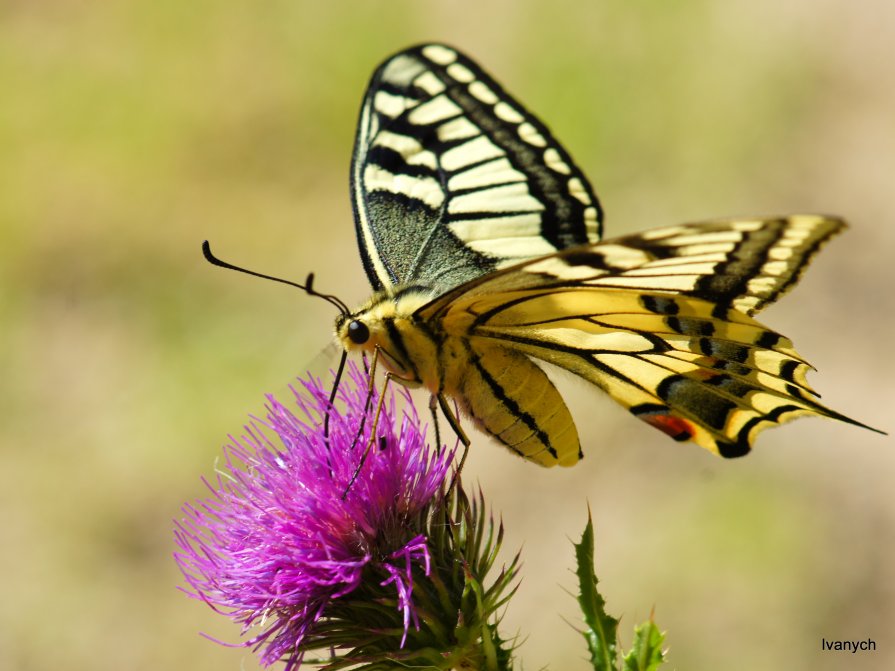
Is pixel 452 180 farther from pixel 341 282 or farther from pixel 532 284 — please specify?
pixel 341 282

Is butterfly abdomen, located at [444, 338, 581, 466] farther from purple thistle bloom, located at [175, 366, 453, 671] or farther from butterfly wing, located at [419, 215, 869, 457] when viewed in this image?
purple thistle bloom, located at [175, 366, 453, 671]

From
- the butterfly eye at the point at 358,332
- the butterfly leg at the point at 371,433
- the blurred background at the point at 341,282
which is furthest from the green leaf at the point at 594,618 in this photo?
the blurred background at the point at 341,282

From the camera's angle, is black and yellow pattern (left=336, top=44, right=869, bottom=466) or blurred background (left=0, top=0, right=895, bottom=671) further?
blurred background (left=0, top=0, right=895, bottom=671)

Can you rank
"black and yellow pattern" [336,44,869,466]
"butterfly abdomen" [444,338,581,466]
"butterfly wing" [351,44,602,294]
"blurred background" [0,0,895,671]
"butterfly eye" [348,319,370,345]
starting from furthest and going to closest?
1. "blurred background" [0,0,895,671]
2. "butterfly wing" [351,44,602,294]
3. "butterfly abdomen" [444,338,581,466]
4. "butterfly eye" [348,319,370,345]
5. "black and yellow pattern" [336,44,869,466]

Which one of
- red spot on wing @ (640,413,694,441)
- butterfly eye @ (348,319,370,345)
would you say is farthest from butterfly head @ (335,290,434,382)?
red spot on wing @ (640,413,694,441)

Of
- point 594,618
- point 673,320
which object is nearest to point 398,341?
point 673,320

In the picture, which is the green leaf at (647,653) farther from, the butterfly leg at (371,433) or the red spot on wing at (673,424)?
the butterfly leg at (371,433)

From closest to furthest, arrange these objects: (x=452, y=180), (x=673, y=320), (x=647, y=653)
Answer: (x=647, y=653) < (x=673, y=320) < (x=452, y=180)
